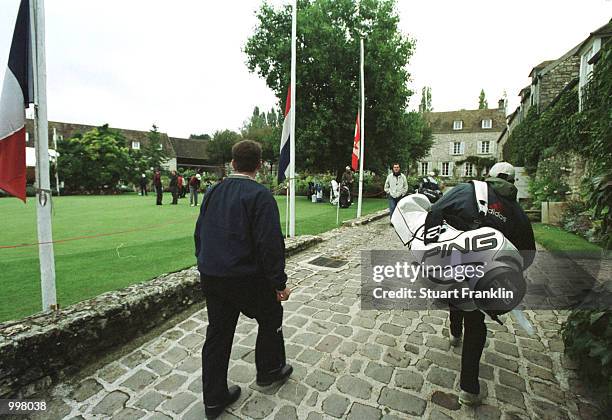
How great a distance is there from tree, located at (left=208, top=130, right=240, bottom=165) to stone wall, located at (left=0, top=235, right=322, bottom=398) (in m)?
52.9

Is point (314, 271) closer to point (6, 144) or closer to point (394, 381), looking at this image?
point (394, 381)

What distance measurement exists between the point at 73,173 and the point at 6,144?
34540 millimetres

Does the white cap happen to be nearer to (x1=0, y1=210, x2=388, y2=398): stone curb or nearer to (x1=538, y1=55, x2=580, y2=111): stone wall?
(x1=0, y1=210, x2=388, y2=398): stone curb

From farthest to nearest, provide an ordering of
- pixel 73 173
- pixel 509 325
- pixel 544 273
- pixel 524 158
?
1. pixel 73 173
2. pixel 524 158
3. pixel 544 273
4. pixel 509 325

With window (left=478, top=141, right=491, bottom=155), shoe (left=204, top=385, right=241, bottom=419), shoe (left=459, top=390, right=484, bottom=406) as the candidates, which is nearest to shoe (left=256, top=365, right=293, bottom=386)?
shoe (left=204, top=385, right=241, bottom=419)

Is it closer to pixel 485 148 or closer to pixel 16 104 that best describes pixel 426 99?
pixel 485 148

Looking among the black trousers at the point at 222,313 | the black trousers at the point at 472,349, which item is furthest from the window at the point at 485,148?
the black trousers at the point at 222,313

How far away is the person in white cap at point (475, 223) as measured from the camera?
2.30 meters

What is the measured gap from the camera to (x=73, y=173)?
3069 cm

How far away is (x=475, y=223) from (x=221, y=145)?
5615 centimetres

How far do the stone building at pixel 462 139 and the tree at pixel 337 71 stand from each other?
91.9 ft

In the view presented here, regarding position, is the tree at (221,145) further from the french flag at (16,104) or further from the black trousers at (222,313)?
the black trousers at (222,313)

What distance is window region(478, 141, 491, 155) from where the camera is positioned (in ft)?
153

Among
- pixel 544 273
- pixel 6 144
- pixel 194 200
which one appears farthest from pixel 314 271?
pixel 194 200
